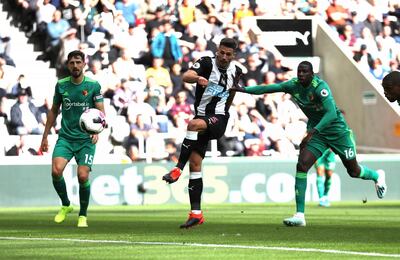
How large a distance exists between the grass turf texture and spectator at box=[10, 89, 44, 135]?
5.70m

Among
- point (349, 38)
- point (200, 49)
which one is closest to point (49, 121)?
point (200, 49)

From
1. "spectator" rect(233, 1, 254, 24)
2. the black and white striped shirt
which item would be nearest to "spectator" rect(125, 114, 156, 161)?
"spectator" rect(233, 1, 254, 24)

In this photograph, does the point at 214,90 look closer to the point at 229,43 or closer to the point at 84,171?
the point at 229,43

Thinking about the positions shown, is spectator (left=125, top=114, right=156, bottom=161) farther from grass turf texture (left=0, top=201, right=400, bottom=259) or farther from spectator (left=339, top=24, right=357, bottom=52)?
spectator (left=339, top=24, right=357, bottom=52)

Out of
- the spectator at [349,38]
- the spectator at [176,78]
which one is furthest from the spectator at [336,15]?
the spectator at [176,78]

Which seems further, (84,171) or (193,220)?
(84,171)

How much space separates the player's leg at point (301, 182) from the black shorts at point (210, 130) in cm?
146

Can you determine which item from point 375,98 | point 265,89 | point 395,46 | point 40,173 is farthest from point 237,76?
point 395,46

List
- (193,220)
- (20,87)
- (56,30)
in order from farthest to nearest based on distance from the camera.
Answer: (56,30) < (20,87) < (193,220)

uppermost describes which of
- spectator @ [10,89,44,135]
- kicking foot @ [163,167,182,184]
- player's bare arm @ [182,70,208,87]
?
player's bare arm @ [182,70,208,87]

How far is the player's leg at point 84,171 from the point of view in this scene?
16.5 m

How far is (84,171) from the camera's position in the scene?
16500 millimetres

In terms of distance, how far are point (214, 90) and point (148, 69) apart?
562 inches

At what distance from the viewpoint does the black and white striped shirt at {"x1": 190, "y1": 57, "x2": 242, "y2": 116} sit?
15773 mm
